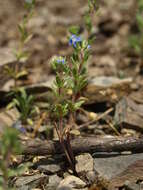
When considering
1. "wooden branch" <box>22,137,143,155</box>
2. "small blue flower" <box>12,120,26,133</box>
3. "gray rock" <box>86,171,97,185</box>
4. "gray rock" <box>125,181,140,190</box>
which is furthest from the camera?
"small blue flower" <box>12,120,26,133</box>

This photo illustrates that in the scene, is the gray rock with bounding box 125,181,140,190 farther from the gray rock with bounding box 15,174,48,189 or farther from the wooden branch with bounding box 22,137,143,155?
the gray rock with bounding box 15,174,48,189

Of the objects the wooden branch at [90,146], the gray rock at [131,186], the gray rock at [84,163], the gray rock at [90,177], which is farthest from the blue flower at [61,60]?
the gray rock at [131,186]

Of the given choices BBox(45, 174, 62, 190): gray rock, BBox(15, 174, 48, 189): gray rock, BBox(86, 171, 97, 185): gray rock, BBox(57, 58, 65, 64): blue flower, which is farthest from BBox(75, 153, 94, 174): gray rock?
BBox(57, 58, 65, 64): blue flower

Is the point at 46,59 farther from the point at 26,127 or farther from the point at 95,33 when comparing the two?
the point at 26,127

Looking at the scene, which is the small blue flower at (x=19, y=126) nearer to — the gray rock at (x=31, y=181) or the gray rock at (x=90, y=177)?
the gray rock at (x=31, y=181)

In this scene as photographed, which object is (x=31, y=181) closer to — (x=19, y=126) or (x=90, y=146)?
(x=90, y=146)

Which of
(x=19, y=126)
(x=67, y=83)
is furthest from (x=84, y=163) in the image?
(x=19, y=126)
